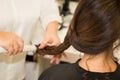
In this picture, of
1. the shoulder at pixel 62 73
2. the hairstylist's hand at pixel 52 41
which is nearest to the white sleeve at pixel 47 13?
the hairstylist's hand at pixel 52 41

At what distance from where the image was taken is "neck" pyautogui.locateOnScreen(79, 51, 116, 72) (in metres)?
0.99

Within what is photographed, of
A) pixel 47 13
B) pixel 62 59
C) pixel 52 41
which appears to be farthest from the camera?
pixel 62 59

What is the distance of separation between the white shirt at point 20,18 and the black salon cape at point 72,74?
29 centimetres

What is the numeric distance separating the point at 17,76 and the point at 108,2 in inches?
27.7

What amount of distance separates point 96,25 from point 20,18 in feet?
1.60

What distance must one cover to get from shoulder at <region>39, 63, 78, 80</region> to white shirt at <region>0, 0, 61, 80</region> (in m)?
0.28

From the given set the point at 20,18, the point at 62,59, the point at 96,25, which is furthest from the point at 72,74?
the point at 62,59

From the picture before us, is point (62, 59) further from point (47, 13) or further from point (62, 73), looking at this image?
point (62, 73)

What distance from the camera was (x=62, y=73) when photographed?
3.44ft

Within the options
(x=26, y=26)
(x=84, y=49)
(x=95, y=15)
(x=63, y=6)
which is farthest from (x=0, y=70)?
(x=63, y=6)

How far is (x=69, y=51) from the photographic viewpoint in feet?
4.91

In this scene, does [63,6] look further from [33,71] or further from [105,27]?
[105,27]

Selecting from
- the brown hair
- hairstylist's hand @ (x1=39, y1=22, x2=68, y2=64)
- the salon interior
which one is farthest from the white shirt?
the brown hair

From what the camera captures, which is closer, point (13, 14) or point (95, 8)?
point (95, 8)
